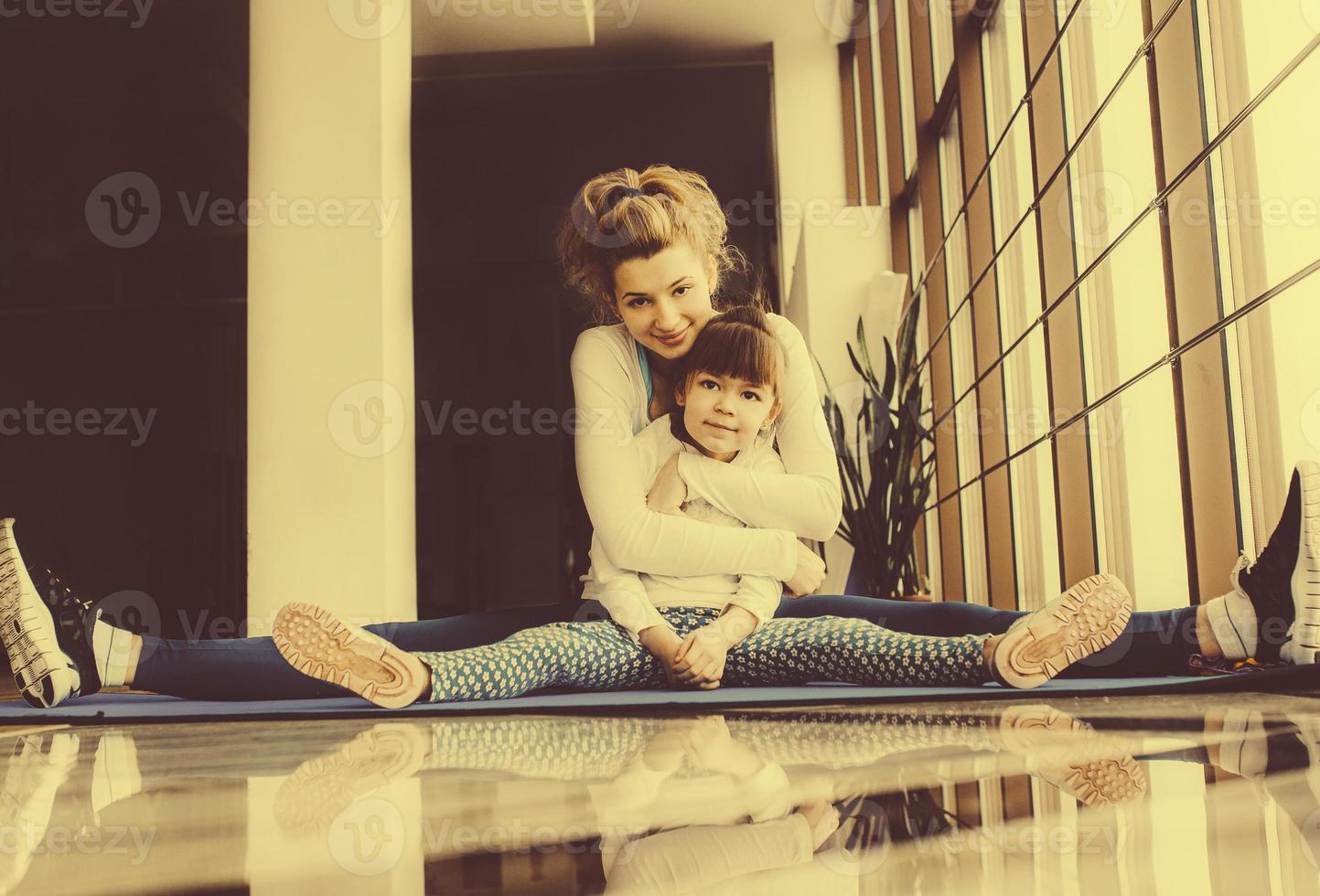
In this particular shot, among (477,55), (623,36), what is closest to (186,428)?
(477,55)

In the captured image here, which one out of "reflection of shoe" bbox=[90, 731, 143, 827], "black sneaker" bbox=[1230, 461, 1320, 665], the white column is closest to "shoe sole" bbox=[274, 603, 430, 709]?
"reflection of shoe" bbox=[90, 731, 143, 827]

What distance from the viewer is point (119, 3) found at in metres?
4.02

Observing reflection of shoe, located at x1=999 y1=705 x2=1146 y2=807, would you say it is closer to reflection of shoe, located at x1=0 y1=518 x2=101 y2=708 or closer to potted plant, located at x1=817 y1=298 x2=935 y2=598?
reflection of shoe, located at x1=0 y1=518 x2=101 y2=708

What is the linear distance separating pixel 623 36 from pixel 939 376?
6.88ft

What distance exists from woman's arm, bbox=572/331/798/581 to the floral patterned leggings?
86 mm

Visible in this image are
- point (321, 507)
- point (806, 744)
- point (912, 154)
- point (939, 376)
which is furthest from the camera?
point (912, 154)

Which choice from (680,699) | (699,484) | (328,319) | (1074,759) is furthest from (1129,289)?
(328,319)

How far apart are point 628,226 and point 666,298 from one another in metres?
0.14

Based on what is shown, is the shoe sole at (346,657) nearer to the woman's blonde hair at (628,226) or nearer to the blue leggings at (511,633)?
the blue leggings at (511,633)

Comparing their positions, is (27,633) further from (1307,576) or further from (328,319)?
(328,319)

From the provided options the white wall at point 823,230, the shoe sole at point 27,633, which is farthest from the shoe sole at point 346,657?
the white wall at point 823,230

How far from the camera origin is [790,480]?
163 cm

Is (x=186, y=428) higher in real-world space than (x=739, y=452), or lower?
higher

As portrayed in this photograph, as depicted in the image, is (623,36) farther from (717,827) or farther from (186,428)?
(717,827)
